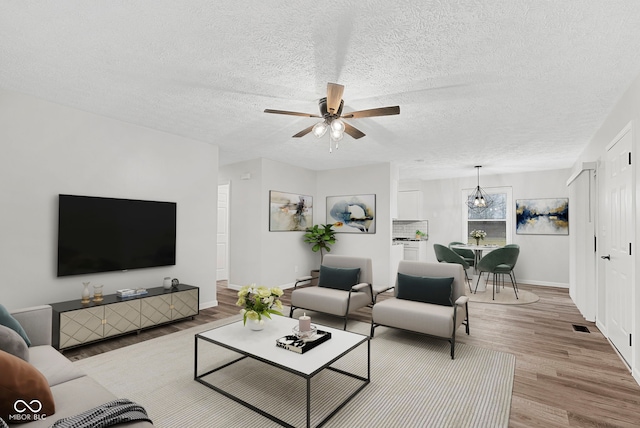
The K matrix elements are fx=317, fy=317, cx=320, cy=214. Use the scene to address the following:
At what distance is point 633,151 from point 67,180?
5.36m

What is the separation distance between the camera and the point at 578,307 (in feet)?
15.7

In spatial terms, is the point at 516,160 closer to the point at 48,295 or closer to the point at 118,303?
the point at 118,303

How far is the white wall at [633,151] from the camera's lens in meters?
2.56

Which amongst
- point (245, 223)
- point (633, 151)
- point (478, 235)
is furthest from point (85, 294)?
point (478, 235)

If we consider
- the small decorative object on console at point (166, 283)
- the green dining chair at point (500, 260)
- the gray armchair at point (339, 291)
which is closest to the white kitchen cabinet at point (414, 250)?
the green dining chair at point (500, 260)

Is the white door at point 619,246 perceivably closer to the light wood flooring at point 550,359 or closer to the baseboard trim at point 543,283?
the light wood flooring at point 550,359

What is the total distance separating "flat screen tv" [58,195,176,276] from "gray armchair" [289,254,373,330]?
6.20 feet

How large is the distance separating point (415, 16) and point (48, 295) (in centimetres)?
417

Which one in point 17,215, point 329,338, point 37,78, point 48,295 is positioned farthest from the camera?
point 48,295

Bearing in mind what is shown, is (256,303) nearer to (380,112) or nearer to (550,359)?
(380,112)

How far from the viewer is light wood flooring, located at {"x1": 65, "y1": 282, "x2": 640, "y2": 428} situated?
217cm

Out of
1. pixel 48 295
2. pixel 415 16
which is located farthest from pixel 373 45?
pixel 48 295

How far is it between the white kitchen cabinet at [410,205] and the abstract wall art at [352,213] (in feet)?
8.26

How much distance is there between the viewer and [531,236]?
6910 millimetres
